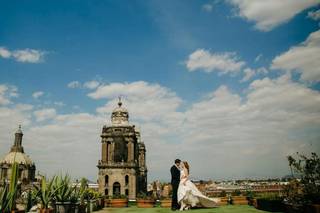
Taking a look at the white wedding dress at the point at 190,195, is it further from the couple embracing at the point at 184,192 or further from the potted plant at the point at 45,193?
the potted plant at the point at 45,193

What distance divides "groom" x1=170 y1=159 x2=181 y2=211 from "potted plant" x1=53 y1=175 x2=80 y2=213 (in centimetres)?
473

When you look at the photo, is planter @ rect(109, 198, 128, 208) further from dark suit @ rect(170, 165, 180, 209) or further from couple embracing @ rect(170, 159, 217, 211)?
couple embracing @ rect(170, 159, 217, 211)

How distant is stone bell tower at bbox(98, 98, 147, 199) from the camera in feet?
182

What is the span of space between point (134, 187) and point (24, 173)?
44.6 metres

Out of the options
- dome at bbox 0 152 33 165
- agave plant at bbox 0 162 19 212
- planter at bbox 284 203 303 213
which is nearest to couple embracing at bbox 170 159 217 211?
planter at bbox 284 203 303 213

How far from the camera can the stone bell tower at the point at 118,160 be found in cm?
5556

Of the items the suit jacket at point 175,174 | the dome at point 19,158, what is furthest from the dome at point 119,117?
the suit jacket at point 175,174

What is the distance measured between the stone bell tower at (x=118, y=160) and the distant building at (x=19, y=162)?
3451cm

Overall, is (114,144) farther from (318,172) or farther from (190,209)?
(318,172)

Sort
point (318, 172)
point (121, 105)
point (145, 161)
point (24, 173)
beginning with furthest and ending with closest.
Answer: point (24, 173), point (145, 161), point (121, 105), point (318, 172)

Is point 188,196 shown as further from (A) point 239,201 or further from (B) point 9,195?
(A) point 239,201

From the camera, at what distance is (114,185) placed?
55750mm

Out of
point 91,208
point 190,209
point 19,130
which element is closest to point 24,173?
point 19,130

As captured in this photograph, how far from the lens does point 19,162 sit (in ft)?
273
